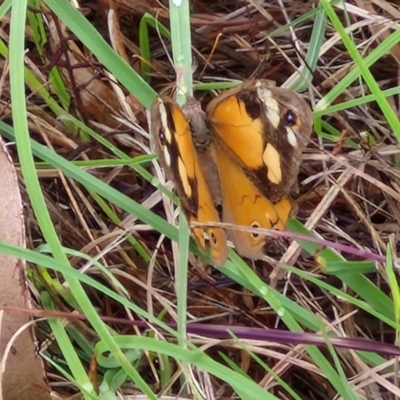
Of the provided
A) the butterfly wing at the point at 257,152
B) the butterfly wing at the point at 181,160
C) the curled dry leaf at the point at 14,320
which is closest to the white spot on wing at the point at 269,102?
the butterfly wing at the point at 257,152

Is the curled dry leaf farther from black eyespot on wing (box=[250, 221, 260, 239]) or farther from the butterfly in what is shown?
black eyespot on wing (box=[250, 221, 260, 239])

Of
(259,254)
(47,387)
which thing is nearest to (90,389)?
(47,387)

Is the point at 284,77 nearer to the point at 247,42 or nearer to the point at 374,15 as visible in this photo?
the point at 247,42

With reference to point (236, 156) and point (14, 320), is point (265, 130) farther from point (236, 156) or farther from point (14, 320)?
point (14, 320)

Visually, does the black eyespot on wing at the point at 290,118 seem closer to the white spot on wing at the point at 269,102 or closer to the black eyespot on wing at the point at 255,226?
the white spot on wing at the point at 269,102

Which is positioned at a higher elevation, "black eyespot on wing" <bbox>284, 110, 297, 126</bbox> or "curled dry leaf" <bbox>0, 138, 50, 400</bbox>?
"black eyespot on wing" <bbox>284, 110, 297, 126</bbox>

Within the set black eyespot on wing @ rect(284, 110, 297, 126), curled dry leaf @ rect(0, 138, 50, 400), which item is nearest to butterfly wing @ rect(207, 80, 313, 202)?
black eyespot on wing @ rect(284, 110, 297, 126)
